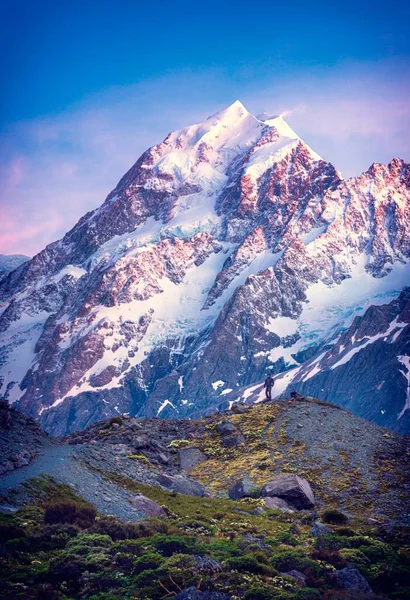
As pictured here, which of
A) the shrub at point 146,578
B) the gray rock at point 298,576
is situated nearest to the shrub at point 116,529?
the shrub at point 146,578

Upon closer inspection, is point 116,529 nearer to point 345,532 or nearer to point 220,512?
point 220,512

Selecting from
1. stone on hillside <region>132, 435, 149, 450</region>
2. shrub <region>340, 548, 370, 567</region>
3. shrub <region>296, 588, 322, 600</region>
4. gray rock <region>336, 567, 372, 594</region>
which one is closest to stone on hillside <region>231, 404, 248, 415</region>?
→ stone on hillside <region>132, 435, 149, 450</region>

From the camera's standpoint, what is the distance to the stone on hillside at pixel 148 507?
3416 cm

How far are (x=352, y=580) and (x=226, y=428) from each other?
33.6 metres

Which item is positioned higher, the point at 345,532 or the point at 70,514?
the point at 345,532

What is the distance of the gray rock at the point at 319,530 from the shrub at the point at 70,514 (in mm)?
11365

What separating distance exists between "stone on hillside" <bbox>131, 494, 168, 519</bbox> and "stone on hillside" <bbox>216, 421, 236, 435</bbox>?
2263 centimetres

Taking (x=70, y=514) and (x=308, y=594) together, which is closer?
(x=308, y=594)

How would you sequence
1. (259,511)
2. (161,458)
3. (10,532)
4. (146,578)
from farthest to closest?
(161,458)
(259,511)
(10,532)
(146,578)

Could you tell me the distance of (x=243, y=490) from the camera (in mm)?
43938

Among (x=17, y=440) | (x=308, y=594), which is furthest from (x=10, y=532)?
(x=17, y=440)

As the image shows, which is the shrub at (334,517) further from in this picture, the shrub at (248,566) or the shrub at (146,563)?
the shrub at (146,563)

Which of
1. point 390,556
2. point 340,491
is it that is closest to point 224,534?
point 390,556

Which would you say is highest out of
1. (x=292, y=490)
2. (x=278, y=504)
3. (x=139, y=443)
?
(x=139, y=443)
